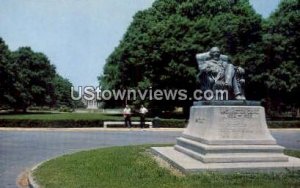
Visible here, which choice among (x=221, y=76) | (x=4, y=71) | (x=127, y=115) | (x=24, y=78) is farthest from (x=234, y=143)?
(x=24, y=78)

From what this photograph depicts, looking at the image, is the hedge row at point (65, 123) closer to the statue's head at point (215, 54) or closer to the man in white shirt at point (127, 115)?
the man in white shirt at point (127, 115)

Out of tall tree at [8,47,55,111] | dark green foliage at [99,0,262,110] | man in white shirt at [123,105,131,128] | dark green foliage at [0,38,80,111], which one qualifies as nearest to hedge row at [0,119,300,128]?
man in white shirt at [123,105,131,128]

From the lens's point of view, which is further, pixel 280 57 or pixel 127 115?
pixel 280 57

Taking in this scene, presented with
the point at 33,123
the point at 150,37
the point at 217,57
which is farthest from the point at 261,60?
the point at 217,57

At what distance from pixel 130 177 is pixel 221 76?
16.9 ft

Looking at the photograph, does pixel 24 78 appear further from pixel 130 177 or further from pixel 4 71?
pixel 130 177

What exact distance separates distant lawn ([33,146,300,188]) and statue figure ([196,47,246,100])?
3.11 metres

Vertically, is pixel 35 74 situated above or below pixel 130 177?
above

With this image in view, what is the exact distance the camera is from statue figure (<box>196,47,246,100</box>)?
14.0 metres

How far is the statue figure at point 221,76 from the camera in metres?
14.0

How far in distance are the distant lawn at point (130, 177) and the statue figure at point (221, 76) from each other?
3112mm

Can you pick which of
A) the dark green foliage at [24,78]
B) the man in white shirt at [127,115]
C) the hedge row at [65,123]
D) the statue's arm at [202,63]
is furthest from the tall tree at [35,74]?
the statue's arm at [202,63]

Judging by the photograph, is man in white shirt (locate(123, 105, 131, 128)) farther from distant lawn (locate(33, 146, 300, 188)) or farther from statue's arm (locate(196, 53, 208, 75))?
distant lawn (locate(33, 146, 300, 188))

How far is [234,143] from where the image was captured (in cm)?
1253
